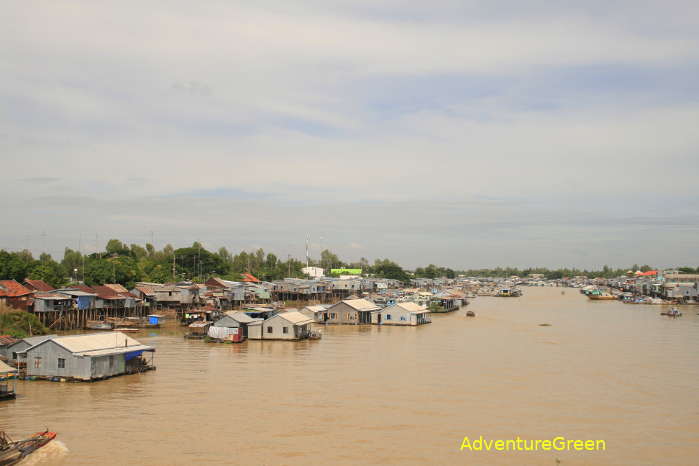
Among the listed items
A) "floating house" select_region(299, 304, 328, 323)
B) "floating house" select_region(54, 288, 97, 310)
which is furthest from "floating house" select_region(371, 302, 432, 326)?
"floating house" select_region(54, 288, 97, 310)

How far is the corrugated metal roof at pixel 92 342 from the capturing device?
21578mm

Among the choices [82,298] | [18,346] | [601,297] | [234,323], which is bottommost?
[601,297]

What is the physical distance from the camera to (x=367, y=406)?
1886 cm

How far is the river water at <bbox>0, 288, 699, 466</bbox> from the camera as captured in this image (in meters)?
14.8

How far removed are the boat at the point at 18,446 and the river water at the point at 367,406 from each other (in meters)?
0.36

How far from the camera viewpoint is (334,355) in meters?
29.2

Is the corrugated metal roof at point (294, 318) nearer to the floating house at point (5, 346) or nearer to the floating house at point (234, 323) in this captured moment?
the floating house at point (234, 323)

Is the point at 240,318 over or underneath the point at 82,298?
underneath

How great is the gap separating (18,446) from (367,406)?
9567 mm

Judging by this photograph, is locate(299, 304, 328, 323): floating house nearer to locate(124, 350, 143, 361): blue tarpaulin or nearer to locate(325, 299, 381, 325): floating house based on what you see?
locate(325, 299, 381, 325): floating house

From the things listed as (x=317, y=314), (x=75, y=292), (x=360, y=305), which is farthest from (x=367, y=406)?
(x=75, y=292)

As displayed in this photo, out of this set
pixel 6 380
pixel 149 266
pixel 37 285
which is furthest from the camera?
pixel 149 266

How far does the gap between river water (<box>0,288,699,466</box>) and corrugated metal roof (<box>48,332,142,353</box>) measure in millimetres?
1417

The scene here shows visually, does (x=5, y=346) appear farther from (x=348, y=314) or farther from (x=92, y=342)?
(x=348, y=314)
